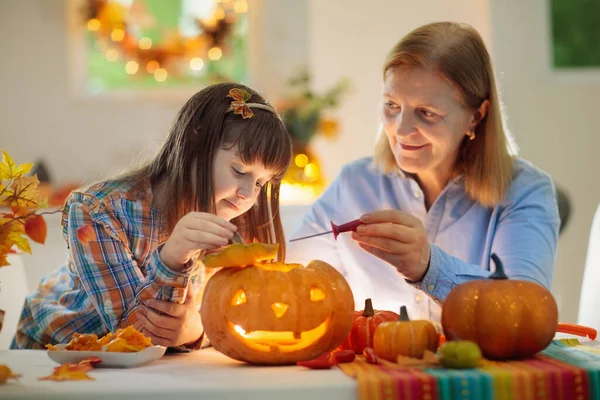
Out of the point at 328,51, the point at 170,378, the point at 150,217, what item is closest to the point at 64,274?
the point at 150,217

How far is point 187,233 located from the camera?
4.13 ft

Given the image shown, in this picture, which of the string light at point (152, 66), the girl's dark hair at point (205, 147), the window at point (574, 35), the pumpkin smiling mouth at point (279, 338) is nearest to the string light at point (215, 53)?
Answer: the string light at point (152, 66)

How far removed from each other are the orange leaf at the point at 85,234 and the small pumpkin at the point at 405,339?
62 cm

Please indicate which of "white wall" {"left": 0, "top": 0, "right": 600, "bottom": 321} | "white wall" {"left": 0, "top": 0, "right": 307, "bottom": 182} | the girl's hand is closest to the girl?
the girl's hand

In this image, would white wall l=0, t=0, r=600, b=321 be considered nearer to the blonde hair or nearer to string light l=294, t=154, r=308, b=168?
→ string light l=294, t=154, r=308, b=168

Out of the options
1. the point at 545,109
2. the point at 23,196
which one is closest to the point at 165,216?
the point at 23,196

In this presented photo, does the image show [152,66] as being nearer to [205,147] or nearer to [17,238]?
[205,147]

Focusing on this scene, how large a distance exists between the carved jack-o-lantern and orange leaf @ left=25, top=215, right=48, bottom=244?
0.26m

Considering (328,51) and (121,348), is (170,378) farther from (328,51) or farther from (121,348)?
(328,51)

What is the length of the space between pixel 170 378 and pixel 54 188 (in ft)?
13.5

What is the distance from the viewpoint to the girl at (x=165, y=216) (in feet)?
4.73

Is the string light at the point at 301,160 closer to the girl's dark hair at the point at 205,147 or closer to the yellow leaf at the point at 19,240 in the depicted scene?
the girl's dark hair at the point at 205,147

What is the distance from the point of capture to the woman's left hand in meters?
1.25

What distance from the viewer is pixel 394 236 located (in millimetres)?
1264
